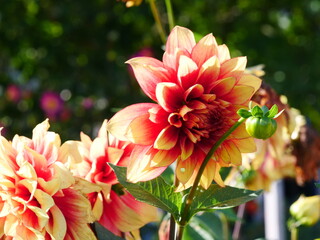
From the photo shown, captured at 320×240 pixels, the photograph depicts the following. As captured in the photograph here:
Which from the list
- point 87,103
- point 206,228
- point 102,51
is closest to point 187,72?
point 206,228

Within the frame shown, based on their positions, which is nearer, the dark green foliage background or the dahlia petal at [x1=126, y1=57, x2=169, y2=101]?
the dahlia petal at [x1=126, y1=57, x2=169, y2=101]

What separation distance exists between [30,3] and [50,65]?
239 mm

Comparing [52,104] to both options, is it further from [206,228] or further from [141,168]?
[141,168]

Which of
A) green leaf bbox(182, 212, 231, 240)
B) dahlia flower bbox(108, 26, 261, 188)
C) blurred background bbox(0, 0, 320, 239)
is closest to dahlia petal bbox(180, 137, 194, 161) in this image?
dahlia flower bbox(108, 26, 261, 188)

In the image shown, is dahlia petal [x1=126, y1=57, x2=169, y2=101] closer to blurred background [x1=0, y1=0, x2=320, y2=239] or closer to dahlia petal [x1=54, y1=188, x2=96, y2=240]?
dahlia petal [x1=54, y1=188, x2=96, y2=240]

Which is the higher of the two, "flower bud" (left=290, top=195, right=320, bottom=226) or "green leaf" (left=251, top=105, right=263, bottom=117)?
"green leaf" (left=251, top=105, right=263, bottom=117)

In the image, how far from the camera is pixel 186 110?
0.41m

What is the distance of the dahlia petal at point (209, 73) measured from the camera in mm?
413

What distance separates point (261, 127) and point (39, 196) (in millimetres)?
143

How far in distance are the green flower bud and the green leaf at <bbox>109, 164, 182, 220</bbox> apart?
0.28ft

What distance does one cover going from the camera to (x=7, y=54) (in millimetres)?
2389

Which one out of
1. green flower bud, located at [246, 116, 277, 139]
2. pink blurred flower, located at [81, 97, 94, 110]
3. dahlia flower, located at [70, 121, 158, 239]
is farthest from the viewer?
pink blurred flower, located at [81, 97, 94, 110]

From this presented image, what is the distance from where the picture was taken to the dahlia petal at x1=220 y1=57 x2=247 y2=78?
0.42m

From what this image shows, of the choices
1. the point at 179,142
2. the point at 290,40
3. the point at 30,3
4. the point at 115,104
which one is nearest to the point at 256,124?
the point at 179,142
